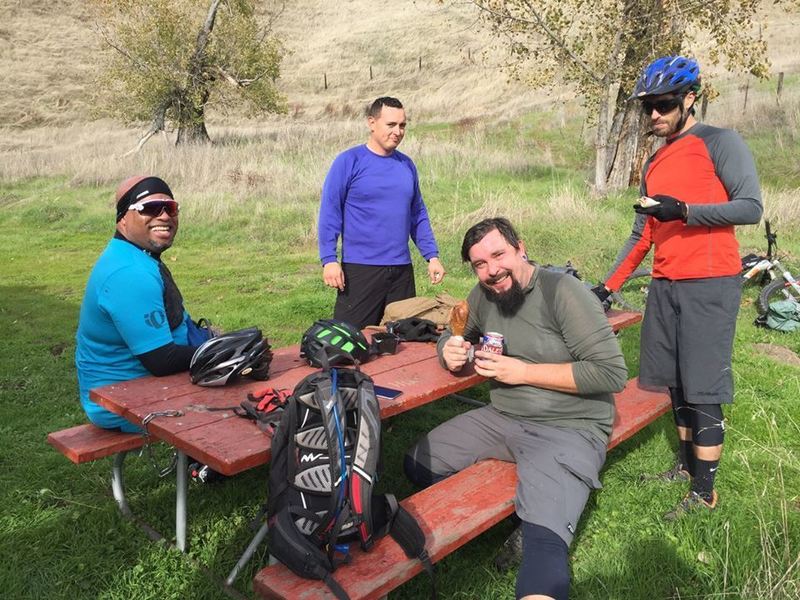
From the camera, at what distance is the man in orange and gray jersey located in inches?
117

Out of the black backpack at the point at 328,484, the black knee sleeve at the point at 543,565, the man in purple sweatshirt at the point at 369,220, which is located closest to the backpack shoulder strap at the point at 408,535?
the black backpack at the point at 328,484

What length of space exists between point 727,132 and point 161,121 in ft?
70.0

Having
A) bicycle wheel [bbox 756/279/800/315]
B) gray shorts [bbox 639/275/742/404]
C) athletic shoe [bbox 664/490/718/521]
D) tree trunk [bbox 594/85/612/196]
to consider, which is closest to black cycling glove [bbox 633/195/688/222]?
gray shorts [bbox 639/275/742/404]

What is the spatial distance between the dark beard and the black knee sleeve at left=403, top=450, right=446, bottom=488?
90 centimetres

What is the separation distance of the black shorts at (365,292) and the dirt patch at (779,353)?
11.9ft

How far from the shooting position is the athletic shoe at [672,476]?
12.0 ft

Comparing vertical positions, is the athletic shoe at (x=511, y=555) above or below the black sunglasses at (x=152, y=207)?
below

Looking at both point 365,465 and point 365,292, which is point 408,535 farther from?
point 365,292

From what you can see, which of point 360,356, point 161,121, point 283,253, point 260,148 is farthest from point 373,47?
point 360,356

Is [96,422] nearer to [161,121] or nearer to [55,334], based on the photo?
[55,334]

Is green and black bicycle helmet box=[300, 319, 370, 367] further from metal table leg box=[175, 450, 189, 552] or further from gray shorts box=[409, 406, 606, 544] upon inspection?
metal table leg box=[175, 450, 189, 552]

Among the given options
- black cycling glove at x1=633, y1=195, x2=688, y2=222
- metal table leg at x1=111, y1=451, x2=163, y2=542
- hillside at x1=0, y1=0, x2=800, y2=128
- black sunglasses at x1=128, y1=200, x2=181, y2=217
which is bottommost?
metal table leg at x1=111, y1=451, x2=163, y2=542

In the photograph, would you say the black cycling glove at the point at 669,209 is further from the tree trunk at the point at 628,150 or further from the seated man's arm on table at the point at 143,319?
the tree trunk at the point at 628,150

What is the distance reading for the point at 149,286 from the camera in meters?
3.04
